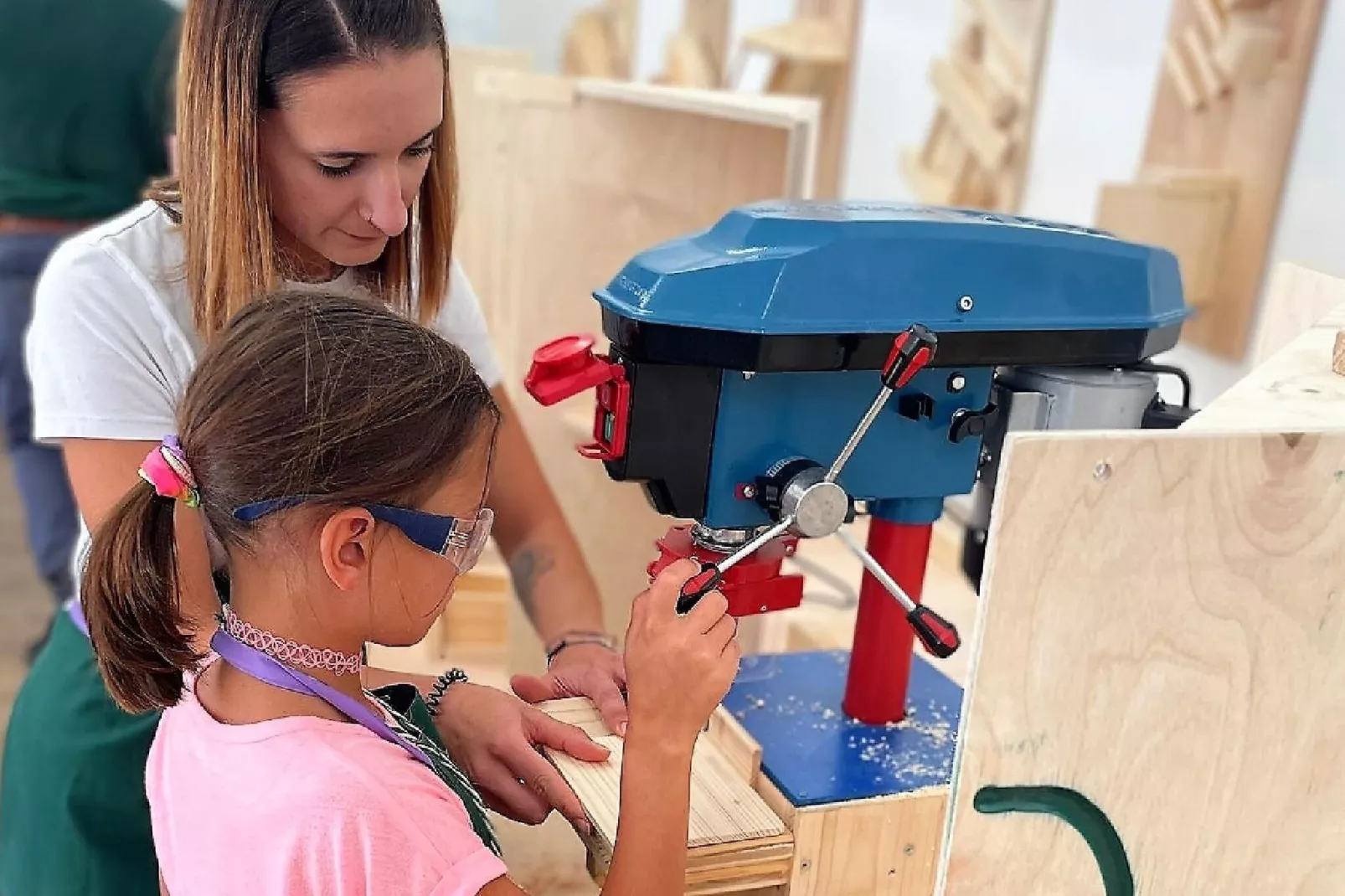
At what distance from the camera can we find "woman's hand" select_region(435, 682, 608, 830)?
0.90 metres

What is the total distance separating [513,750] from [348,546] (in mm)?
260

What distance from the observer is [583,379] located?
0.80 m

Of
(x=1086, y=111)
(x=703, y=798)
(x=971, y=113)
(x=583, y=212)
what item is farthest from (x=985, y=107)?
(x=703, y=798)

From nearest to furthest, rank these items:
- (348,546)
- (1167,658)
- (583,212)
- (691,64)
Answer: (1167,658), (348,546), (583,212), (691,64)

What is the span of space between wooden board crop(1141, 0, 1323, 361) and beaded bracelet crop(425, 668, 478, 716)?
102cm

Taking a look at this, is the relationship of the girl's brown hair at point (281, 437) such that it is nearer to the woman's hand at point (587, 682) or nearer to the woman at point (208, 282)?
the woman at point (208, 282)

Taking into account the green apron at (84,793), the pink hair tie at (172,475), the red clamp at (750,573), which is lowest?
the green apron at (84,793)

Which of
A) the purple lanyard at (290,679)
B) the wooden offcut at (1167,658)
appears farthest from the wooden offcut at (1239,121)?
the purple lanyard at (290,679)

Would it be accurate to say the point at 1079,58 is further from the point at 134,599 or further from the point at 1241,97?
the point at 134,599

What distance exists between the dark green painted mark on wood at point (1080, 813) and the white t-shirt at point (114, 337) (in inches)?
26.4

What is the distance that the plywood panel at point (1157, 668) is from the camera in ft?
1.90

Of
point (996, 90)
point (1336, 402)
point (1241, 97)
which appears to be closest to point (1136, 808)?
point (1336, 402)

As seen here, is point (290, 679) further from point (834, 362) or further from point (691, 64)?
point (691, 64)

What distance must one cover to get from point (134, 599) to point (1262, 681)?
675mm
